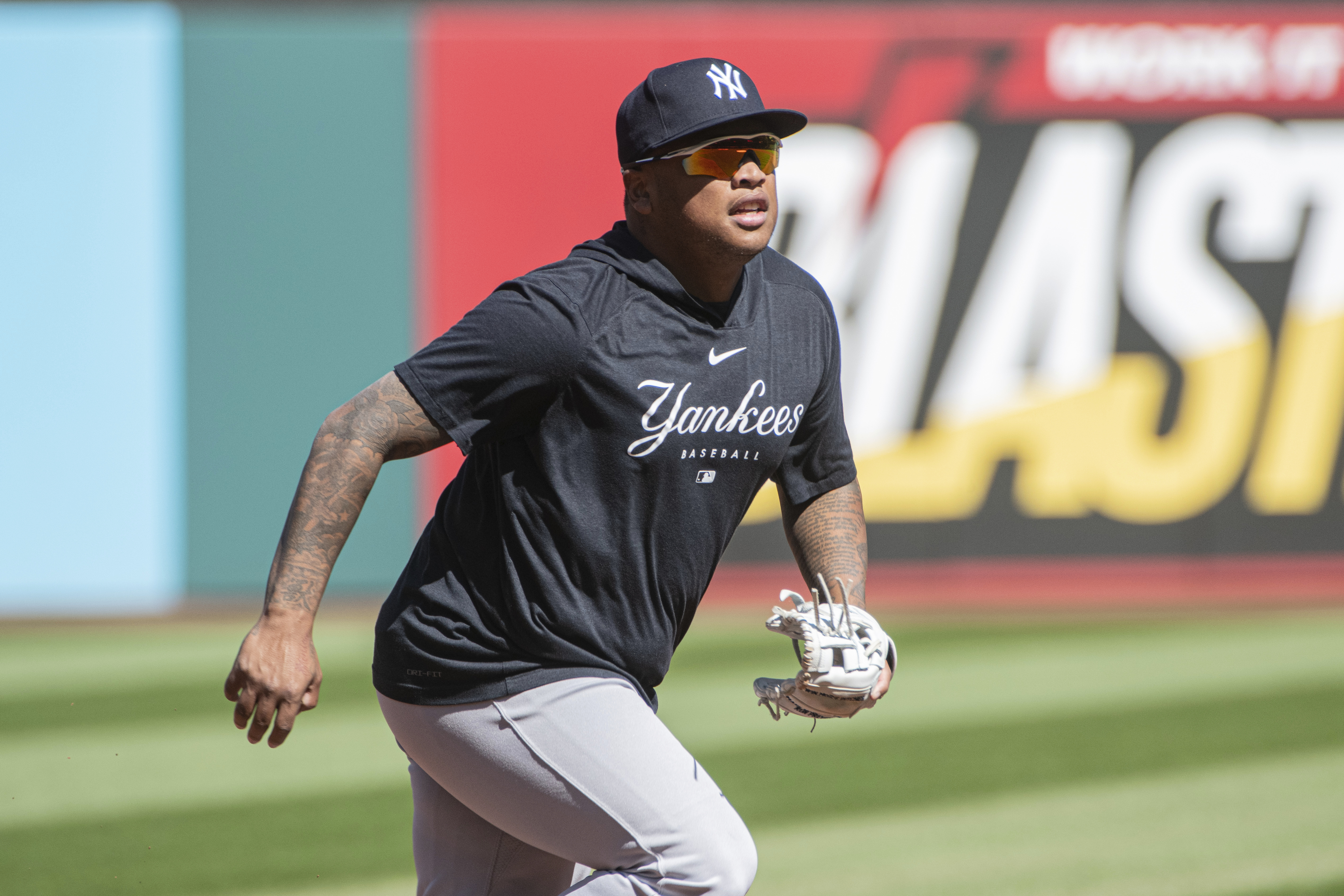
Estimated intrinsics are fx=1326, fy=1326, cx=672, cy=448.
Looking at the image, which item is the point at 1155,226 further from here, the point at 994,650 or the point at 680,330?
the point at 680,330

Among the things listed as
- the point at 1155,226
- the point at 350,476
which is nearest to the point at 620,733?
the point at 350,476

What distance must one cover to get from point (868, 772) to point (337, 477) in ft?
11.7

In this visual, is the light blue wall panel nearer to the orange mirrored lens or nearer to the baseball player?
the baseball player

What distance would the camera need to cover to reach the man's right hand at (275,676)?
2160 millimetres

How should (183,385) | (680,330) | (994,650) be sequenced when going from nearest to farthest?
(680,330) → (994,650) → (183,385)

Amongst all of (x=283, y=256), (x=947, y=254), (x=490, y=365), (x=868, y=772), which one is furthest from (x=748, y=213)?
(x=283, y=256)

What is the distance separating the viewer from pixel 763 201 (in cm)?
249

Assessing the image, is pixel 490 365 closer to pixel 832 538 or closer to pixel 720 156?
pixel 720 156

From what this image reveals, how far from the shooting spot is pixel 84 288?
8648 mm

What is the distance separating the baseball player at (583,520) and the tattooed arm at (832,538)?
0.81 ft

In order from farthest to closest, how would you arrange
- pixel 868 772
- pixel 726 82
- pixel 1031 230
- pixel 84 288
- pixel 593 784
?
pixel 1031 230
pixel 84 288
pixel 868 772
pixel 726 82
pixel 593 784

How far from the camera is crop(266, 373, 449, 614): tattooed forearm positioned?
7.29 feet

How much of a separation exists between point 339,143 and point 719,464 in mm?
7161

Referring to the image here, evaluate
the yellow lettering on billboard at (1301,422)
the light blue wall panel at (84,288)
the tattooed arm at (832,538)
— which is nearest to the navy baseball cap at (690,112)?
the tattooed arm at (832,538)
